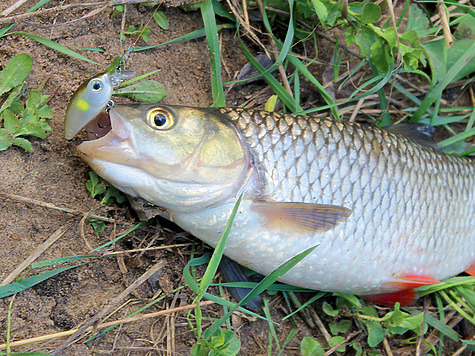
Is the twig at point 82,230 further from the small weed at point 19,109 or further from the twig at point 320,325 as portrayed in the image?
the twig at point 320,325

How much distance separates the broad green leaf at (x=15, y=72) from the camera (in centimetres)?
232

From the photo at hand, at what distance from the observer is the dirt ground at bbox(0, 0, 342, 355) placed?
2.24 meters

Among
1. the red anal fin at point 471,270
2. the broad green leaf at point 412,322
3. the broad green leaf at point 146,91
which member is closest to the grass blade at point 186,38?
the broad green leaf at point 146,91

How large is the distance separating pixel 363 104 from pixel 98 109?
6.59ft

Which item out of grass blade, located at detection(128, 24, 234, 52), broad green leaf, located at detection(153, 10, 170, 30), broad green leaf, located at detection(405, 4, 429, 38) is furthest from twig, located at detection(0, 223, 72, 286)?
broad green leaf, located at detection(405, 4, 429, 38)

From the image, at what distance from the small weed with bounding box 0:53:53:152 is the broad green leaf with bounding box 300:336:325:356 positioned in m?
1.78

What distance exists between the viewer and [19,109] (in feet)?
7.68

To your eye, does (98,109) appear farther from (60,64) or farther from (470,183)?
(470,183)

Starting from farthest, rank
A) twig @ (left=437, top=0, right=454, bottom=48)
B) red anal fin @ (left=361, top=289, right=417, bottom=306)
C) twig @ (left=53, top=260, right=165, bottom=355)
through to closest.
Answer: twig @ (left=437, top=0, right=454, bottom=48)
red anal fin @ (left=361, top=289, right=417, bottom=306)
twig @ (left=53, top=260, right=165, bottom=355)

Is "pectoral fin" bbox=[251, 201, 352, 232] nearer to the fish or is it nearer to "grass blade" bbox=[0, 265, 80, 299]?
the fish

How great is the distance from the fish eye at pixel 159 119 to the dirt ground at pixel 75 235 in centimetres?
55

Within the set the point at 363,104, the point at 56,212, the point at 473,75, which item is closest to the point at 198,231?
the point at 56,212

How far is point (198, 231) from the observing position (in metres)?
2.39

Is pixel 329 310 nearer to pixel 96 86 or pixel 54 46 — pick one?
pixel 96 86
